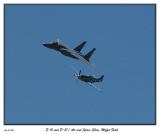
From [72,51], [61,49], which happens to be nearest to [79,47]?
[72,51]

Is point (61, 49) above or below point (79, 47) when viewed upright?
below

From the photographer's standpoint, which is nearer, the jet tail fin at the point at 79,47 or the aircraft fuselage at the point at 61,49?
the jet tail fin at the point at 79,47

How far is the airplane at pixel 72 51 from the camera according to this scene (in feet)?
75.7

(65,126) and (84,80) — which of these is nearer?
(65,126)

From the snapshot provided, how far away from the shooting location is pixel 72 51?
80.0 feet

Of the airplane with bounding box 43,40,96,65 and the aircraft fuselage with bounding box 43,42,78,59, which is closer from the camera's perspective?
the airplane with bounding box 43,40,96,65

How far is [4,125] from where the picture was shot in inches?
898

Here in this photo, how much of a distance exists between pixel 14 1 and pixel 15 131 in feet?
18.8

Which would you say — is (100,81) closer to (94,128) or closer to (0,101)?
(94,128)

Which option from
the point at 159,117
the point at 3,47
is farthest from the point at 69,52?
the point at 159,117

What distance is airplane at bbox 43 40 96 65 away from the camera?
75.7 feet

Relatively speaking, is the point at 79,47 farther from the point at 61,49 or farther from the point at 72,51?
the point at 61,49

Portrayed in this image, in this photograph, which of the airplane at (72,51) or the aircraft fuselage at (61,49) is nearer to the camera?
the airplane at (72,51)

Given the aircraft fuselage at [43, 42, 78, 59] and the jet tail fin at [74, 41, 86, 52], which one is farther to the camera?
the aircraft fuselage at [43, 42, 78, 59]
